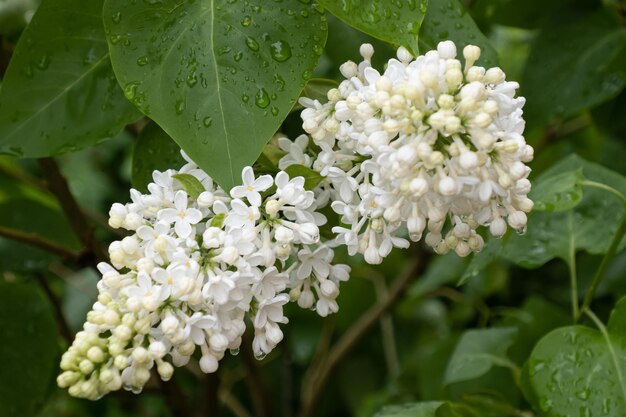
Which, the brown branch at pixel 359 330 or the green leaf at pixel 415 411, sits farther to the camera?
the brown branch at pixel 359 330

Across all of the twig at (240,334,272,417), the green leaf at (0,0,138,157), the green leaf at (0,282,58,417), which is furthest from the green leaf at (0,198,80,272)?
the green leaf at (0,0,138,157)

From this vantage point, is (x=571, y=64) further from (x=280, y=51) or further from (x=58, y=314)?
(x=58, y=314)

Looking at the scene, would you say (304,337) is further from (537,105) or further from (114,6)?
(114,6)

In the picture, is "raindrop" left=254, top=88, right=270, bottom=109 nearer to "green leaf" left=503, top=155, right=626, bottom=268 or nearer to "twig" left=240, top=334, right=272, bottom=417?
"green leaf" left=503, top=155, right=626, bottom=268

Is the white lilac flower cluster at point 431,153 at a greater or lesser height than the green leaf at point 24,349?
greater

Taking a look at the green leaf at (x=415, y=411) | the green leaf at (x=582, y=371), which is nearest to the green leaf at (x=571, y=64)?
the green leaf at (x=582, y=371)

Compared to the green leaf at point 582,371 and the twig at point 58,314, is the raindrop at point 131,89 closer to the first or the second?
the green leaf at point 582,371

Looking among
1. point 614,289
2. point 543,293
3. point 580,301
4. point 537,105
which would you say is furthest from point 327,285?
point 543,293
